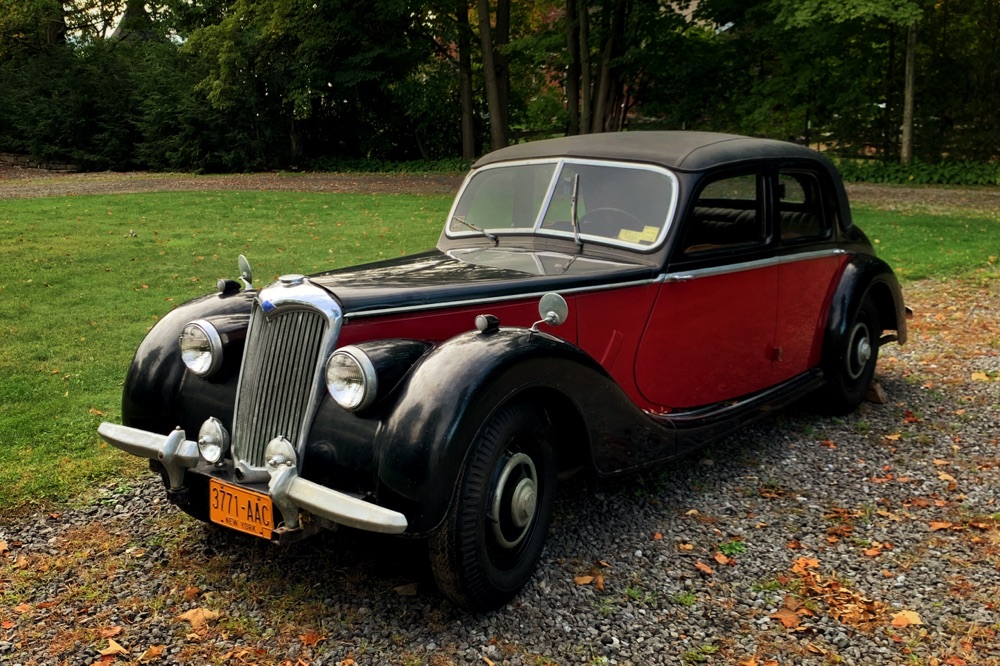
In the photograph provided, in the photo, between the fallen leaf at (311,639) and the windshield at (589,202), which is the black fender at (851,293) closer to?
the windshield at (589,202)

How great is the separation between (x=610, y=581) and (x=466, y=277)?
1.44 meters

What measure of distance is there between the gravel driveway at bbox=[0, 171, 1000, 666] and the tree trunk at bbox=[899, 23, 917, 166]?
17148 mm

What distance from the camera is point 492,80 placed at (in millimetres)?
21188

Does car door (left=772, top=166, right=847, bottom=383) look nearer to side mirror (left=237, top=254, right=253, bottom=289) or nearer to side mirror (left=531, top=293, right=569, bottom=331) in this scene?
side mirror (left=531, top=293, right=569, bottom=331)

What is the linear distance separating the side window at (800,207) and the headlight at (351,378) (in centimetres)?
280

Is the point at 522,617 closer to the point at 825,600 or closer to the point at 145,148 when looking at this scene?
the point at 825,600

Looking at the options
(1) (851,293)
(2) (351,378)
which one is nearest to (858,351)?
(1) (851,293)

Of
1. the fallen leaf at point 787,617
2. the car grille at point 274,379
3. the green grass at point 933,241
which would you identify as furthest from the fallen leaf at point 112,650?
the green grass at point 933,241

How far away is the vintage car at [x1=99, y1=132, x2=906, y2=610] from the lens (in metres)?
2.88

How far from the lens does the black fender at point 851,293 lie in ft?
16.5

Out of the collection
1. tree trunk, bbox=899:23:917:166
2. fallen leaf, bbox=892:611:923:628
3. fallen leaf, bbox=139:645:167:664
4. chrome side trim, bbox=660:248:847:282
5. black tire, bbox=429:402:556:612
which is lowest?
fallen leaf, bbox=892:611:923:628

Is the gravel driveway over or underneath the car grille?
underneath

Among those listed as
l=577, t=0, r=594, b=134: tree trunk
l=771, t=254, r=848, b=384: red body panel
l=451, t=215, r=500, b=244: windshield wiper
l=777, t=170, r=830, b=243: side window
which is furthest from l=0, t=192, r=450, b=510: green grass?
l=577, t=0, r=594, b=134: tree trunk

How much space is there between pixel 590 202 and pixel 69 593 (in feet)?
9.61
